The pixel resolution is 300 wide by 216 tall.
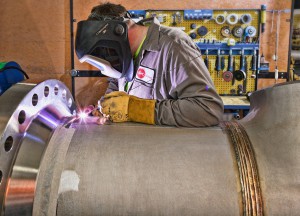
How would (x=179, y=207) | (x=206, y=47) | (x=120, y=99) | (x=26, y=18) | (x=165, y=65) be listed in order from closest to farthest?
(x=179, y=207) < (x=120, y=99) < (x=165, y=65) < (x=206, y=47) < (x=26, y=18)

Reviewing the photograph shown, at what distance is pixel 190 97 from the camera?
140 centimetres

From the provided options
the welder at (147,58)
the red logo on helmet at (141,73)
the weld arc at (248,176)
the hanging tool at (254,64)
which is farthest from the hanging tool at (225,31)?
the weld arc at (248,176)

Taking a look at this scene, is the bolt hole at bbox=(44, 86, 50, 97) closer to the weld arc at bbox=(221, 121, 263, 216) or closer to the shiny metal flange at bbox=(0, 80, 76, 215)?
the shiny metal flange at bbox=(0, 80, 76, 215)

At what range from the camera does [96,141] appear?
27.2 inches

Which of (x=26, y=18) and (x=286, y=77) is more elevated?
(x=26, y=18)

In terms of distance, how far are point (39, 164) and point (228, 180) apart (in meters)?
0.36

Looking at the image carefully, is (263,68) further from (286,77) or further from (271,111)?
(271,111)

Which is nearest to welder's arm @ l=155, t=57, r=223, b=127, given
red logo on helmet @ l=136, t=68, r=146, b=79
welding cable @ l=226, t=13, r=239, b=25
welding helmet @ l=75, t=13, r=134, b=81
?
red logo on helmet @ l=136, t=68, r=146, b=79

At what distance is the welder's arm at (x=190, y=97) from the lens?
44.9 inches

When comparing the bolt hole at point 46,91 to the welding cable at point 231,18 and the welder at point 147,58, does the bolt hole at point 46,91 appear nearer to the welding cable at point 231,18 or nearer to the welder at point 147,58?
the welder at point 147,58

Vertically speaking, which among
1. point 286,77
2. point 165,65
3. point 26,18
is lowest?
point 286,77

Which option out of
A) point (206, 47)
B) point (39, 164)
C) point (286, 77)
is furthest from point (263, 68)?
point (39, 164)

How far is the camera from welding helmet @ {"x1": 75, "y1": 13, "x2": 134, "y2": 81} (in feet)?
5.02

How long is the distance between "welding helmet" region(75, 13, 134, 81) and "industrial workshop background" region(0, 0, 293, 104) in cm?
191
